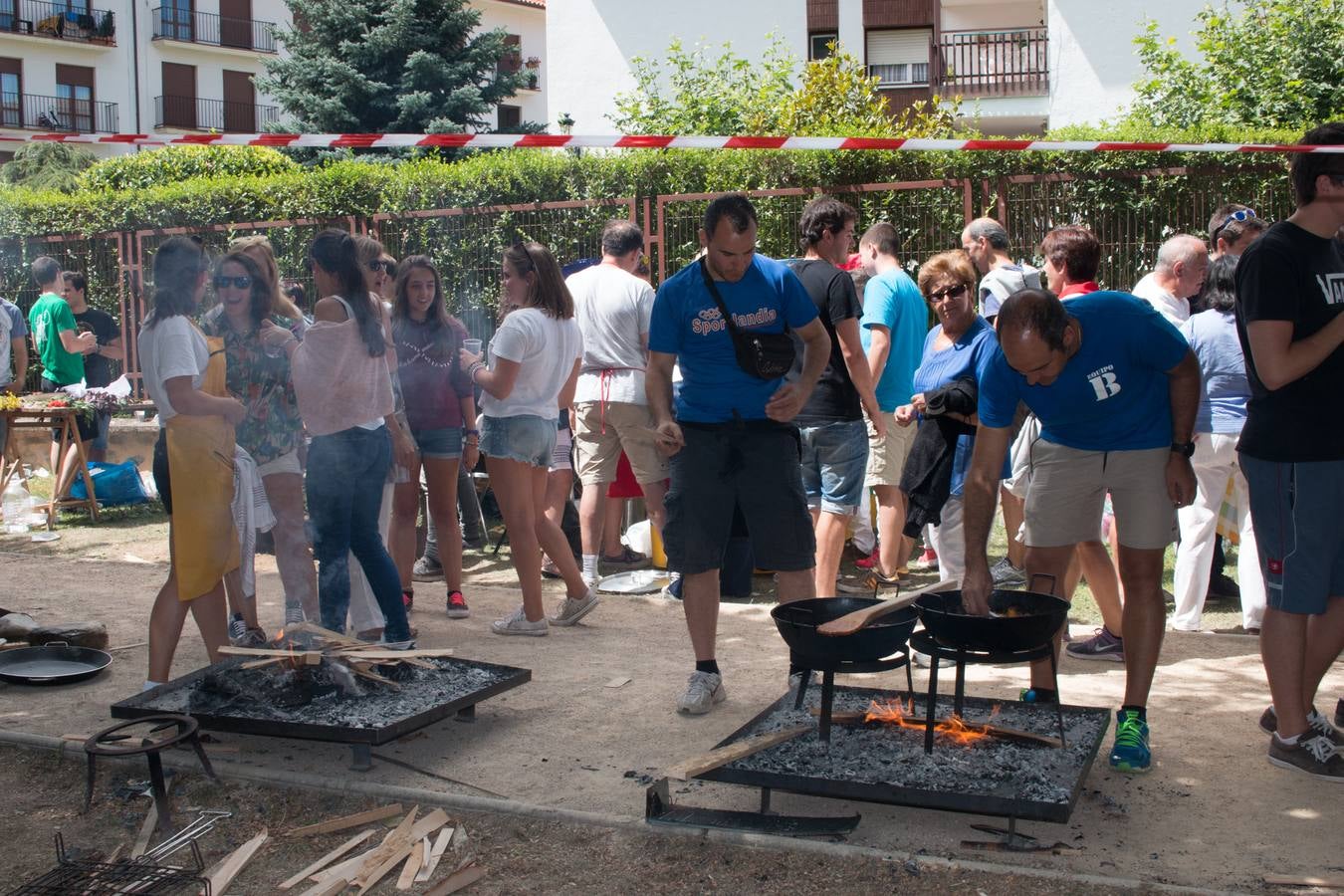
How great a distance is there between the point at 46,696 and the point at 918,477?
4.25 m

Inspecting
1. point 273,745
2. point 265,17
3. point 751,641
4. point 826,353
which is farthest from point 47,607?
point 265,17

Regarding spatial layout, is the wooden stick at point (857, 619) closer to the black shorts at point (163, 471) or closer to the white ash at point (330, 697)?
the white ash at point (330, 697)

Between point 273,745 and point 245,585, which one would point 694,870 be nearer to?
point 273,745

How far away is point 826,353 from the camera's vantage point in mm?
5230

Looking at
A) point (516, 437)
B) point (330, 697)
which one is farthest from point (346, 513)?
point (516, 437)

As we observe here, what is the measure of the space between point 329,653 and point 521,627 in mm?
1767

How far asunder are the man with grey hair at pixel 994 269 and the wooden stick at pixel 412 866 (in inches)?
182

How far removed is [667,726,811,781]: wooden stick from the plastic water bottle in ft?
26.3

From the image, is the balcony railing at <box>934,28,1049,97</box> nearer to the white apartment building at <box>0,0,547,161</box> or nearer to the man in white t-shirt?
the white apartment building at <box>0,0,547,161</box>

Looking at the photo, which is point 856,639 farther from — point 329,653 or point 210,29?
point 210,29

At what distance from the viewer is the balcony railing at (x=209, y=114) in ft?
140

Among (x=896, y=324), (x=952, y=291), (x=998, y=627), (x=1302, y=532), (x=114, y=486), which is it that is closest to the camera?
(x=998, y=627)

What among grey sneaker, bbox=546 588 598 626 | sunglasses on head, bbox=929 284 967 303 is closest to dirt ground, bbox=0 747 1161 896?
grey sneaker, bbox=546 588 598 626

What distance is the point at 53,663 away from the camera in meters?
5.98
